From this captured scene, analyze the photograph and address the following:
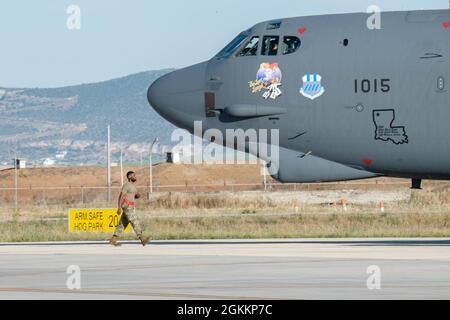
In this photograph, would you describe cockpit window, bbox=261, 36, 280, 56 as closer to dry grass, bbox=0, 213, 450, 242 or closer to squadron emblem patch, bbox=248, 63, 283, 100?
squadron emblem patch, bbox=248, 63, 283, 100

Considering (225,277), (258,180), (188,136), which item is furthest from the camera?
(258,180)

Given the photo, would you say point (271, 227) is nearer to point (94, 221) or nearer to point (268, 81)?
point (94, 221)

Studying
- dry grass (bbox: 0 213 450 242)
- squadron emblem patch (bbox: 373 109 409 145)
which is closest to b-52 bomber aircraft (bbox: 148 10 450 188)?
squadron emblem patch (bbox: 373 109 409 145)

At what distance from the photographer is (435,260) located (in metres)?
28.1

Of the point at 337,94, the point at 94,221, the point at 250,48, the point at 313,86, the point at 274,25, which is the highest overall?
the point at 274,25

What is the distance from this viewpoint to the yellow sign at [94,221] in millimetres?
49062

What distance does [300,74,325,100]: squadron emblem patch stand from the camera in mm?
33125

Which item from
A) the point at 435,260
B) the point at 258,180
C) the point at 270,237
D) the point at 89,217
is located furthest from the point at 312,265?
the point at 258,180

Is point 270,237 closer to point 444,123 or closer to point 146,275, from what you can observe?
point 444,123

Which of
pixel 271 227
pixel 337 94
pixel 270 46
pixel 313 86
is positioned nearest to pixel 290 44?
pixel 270 46

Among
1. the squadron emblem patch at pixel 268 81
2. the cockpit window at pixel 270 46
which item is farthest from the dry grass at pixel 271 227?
the cockpit window at pixel 270 46

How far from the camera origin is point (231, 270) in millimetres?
26234

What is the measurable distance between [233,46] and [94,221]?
1683cm
